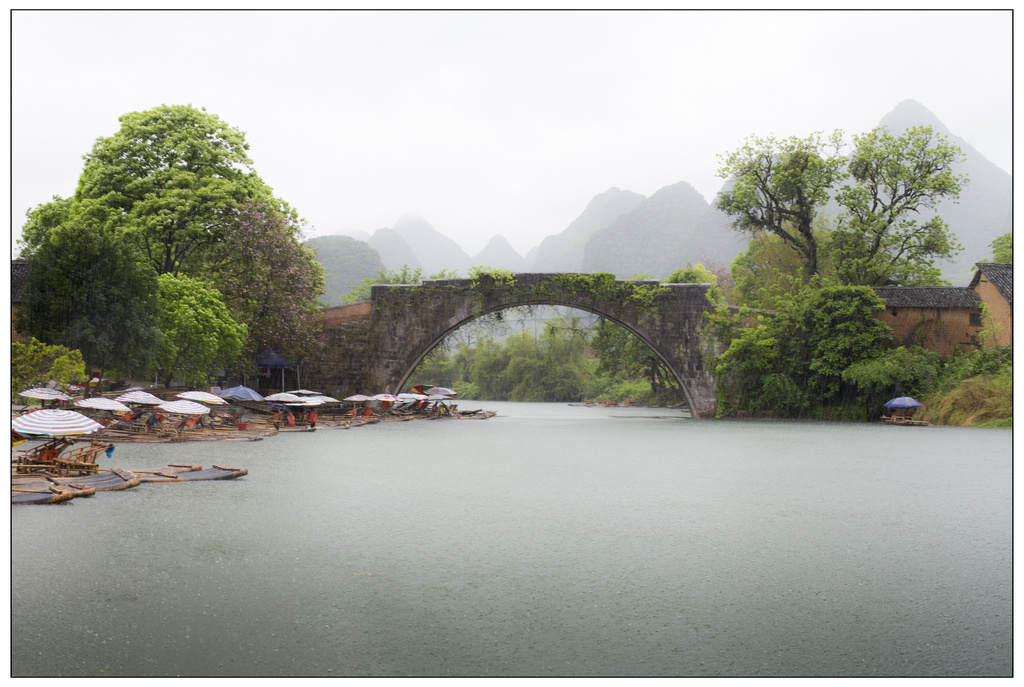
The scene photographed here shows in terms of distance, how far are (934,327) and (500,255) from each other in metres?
93.9

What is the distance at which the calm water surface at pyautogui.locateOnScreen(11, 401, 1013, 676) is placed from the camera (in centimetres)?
339

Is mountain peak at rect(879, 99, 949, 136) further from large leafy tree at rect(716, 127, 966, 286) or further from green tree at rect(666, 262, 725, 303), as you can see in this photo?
green tree at rect(666, 262, 725, 303)

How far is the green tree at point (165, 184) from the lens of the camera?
20.1 m

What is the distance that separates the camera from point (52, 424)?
7.67 metres

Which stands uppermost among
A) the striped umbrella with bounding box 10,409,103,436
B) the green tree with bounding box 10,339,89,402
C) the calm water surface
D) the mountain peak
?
the mountain peak

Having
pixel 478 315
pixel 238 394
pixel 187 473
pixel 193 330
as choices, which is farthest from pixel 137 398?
pixel 478 315

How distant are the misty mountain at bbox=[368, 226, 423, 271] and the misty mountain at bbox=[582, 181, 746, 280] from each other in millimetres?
30805

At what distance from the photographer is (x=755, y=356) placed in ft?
74.0

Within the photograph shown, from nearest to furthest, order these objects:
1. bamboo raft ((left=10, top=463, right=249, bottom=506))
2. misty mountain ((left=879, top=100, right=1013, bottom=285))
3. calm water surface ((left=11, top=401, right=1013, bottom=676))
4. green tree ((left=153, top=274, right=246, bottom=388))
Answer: calm water surface ((left=11, top=401, right=1013, bottom=676)) < bamboo raft ((left=10, top=463, right=249, bottom=506)) < green tree ((left=153, top=274, right=246, bottom=388)) < misty mountain ((left=879, top=100, right=1013, bottom=285))

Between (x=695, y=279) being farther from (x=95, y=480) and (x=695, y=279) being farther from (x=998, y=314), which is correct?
(x=95, y=480)

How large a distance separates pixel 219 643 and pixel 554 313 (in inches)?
840

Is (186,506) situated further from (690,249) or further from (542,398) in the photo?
(690,249)

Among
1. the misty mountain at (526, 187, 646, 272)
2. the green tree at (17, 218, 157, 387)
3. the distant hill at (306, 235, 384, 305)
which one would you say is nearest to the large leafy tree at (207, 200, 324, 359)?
the green tree at (17, 218, 157, 387)

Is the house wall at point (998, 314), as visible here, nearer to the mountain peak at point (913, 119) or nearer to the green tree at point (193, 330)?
the mountain peak at point (913, 119)
